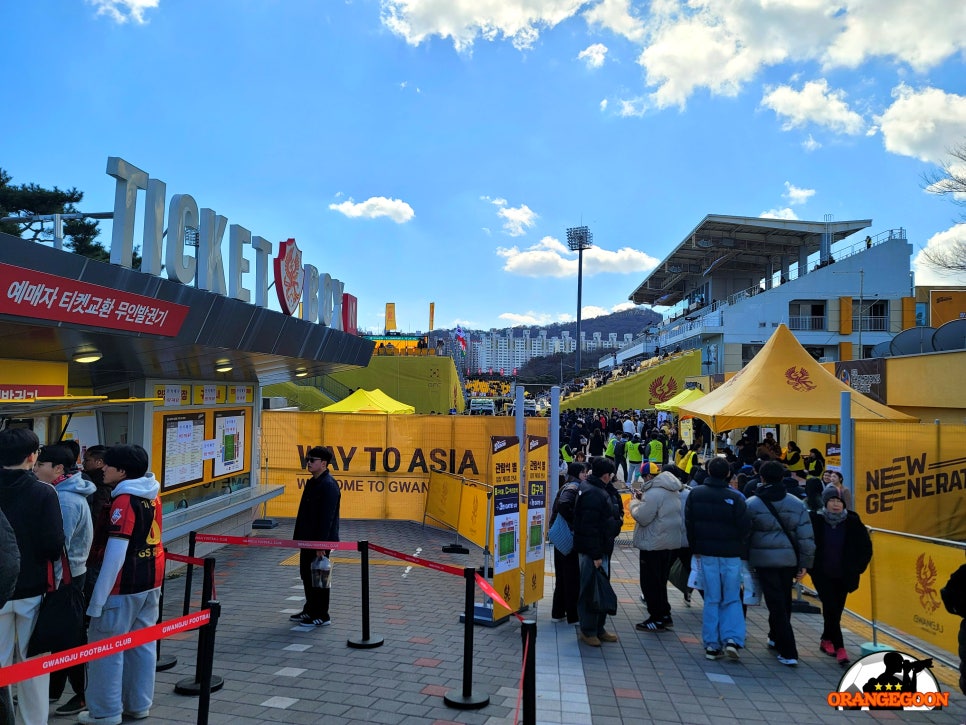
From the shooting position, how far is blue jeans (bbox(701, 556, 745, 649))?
19.4 feet

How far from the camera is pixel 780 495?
19.9 ft

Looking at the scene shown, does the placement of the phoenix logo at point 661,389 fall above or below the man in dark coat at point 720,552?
above

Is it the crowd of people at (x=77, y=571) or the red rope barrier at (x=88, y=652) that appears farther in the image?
the crowd of people at (x=77, y=571)

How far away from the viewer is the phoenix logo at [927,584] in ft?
18.8

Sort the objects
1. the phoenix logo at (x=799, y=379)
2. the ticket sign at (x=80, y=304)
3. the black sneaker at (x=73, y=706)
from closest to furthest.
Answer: the black sneaker at (x=73, y=706)
the ticket sign at (x=80, y=304)
the phoenix logo at (x=799, y=379)

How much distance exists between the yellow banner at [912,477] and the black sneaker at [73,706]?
29.7 feet

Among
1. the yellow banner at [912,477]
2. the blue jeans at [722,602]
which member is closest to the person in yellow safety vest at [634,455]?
the yellow banner at [912,477]

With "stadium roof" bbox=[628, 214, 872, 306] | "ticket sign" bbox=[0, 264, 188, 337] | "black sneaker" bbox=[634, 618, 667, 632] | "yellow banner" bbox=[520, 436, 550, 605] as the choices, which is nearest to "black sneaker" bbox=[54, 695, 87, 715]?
"ticket sign" bbox=[0, 264, 188, 337]

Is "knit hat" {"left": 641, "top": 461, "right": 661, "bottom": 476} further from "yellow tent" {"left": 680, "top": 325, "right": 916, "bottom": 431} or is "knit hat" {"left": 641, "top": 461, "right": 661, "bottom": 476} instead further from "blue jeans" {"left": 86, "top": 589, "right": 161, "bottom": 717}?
"blue jeans" {"left": 86, "top": 589, "right": 161, "bottom": 717}

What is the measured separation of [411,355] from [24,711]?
3795 cm

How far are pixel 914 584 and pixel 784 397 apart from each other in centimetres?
550

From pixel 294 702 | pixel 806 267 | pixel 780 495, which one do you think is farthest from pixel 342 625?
pixel 806 267

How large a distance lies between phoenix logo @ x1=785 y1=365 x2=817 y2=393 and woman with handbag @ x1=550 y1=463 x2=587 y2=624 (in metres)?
5.98

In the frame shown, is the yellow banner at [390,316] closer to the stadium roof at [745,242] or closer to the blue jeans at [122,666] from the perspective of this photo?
the stadium roof at [745,242]
